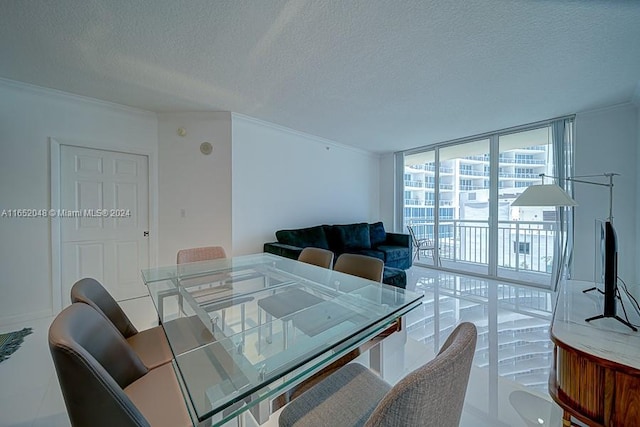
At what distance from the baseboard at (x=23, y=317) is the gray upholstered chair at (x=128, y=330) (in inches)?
86.0

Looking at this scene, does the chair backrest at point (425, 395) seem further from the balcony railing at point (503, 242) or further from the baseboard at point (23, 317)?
the balcony railing at point (503, 242)

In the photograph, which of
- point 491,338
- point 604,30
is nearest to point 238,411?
point 491,338

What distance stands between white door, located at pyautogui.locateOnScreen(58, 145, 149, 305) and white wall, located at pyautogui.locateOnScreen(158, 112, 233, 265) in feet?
0.81

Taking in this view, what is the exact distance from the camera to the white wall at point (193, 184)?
3.47 metres

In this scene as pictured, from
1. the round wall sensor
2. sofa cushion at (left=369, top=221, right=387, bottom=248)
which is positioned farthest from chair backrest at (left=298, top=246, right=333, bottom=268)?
sofa cushion at (left=369, top=221, right=387, bottom=248)

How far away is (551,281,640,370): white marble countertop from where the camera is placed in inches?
37.4

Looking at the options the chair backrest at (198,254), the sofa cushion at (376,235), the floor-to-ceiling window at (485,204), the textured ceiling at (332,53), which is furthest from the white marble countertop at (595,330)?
the sofa cushion at (376,235)

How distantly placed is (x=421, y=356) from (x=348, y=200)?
138 inches

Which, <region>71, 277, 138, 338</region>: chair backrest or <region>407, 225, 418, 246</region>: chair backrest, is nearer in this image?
<region>71, 277, 138, 338</region>: chair backrest

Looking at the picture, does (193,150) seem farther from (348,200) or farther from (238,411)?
(238,411)

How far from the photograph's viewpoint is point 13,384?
1.74 metres

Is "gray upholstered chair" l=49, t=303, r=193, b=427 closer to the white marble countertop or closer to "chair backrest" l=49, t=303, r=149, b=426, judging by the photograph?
"chair backrest" l=49, t=303, r=149, b=426

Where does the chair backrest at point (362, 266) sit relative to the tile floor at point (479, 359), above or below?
above

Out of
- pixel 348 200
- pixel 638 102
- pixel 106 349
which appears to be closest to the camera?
pixel 106 349
